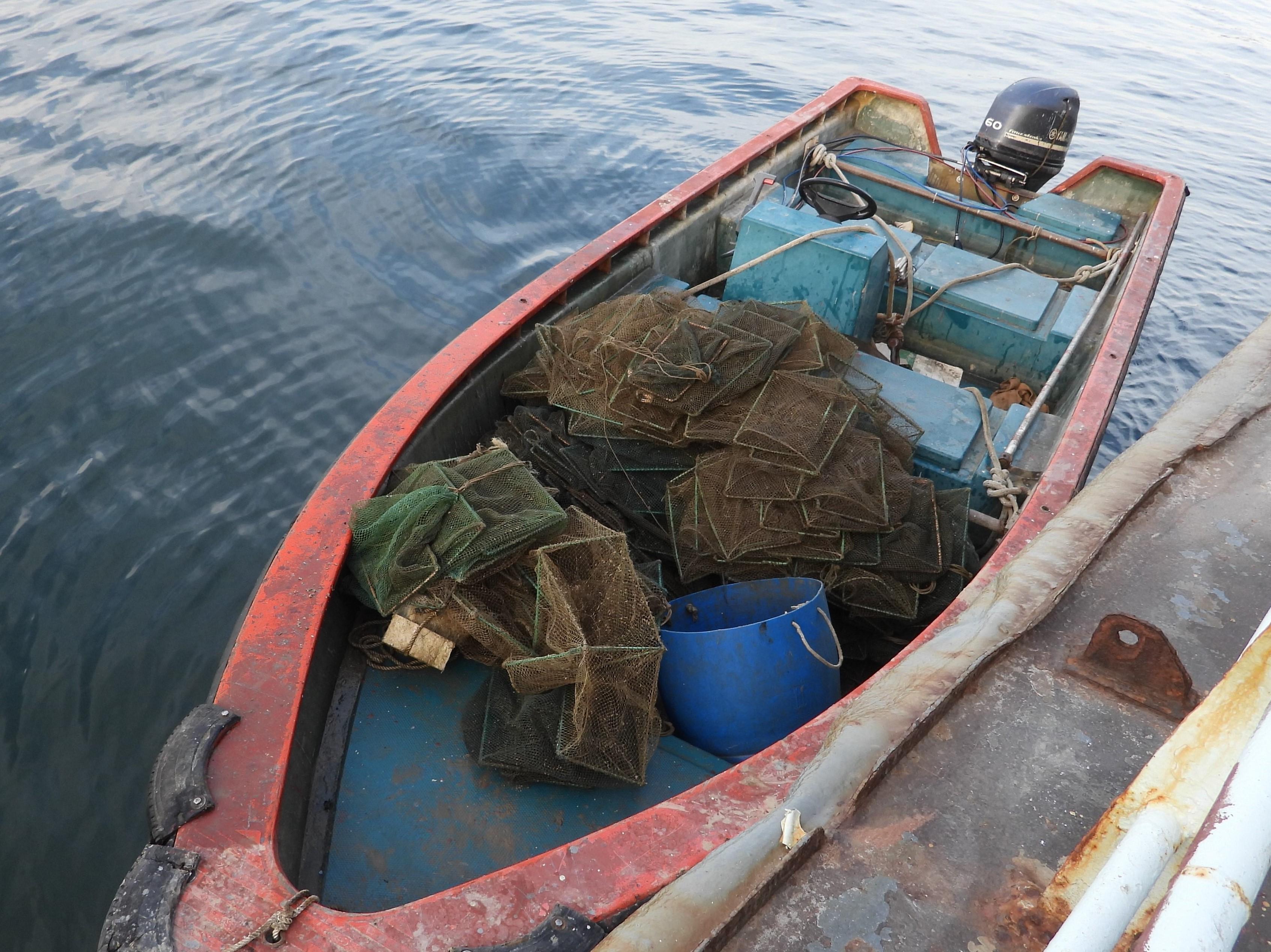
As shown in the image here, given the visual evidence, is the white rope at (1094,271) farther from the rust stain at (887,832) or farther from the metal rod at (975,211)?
the rust stain at (887,832)

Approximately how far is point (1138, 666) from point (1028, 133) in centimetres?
681

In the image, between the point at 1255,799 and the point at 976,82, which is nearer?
the point at 1255,799

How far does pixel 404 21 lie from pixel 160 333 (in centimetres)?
1017

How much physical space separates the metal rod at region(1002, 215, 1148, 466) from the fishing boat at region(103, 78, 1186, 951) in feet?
0.09

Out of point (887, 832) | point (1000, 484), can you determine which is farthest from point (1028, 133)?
point (887, 832)

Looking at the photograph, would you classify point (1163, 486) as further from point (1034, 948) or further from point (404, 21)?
point (404, 21)

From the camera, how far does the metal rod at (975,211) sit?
6.71 meters

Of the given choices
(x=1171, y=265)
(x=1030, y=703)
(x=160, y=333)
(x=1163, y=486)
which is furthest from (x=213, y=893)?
(x=1171, y=265)

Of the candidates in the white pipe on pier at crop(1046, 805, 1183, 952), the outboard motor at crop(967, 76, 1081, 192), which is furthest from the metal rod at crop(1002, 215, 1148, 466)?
the white pipe on pier at crop(1046, 805, 1183, 952)

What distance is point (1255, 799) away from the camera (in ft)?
2.77

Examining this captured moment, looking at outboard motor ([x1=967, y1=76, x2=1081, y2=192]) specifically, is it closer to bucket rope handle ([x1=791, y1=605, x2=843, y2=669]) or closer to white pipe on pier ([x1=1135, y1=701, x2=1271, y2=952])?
bucket rope handle ([x1=791, y1=605, x2=843, y2=669])

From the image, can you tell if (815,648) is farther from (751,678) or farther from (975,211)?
(975,211)

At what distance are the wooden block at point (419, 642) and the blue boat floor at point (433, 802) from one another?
0.22 m

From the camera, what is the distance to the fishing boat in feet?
7.34
